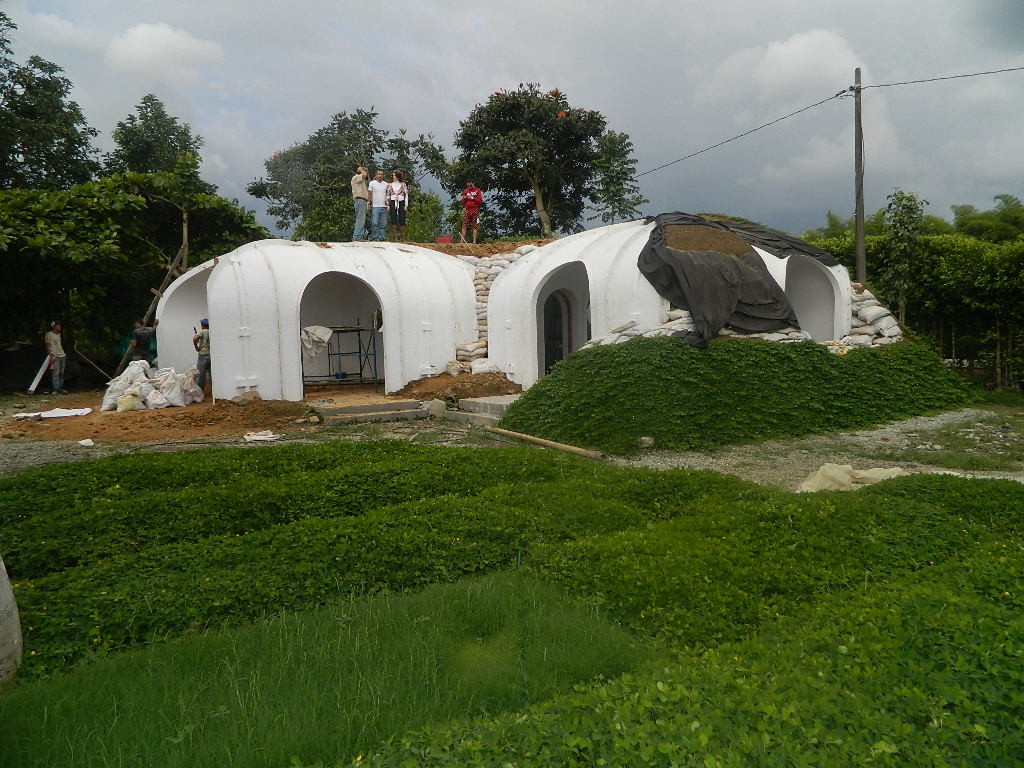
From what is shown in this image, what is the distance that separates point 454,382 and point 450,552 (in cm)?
910

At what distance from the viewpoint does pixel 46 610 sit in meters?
3.95

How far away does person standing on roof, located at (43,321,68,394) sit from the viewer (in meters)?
15.7

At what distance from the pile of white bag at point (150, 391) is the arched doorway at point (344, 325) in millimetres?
3238

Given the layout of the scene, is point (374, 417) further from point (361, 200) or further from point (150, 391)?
point (361, 200)

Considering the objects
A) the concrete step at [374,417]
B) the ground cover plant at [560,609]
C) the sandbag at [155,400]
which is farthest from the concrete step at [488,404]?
the sandbag at [155,400]

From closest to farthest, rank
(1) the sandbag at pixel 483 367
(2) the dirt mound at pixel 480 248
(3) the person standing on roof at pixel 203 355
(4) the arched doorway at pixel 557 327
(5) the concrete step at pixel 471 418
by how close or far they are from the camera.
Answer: (5) the concrete step at pixel 471 418, (3) the person standing on roof at pixel 203 355, (1) the sandbag at pixel 483 367, (4) the arched doorway at pixel 557 327, (2) the dirt mound at pixel 480 248

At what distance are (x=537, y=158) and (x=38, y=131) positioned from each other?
53.7 ft

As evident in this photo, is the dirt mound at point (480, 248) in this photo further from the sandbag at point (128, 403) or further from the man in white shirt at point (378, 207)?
the sandbag at point (128, 403)

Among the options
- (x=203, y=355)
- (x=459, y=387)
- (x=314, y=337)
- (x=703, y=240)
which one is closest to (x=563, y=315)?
(x=459, y=387)

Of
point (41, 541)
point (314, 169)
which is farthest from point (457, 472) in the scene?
point (314, 169)

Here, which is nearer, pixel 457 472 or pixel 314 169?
pixel 457 472

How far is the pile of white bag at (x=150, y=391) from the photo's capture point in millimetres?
12953

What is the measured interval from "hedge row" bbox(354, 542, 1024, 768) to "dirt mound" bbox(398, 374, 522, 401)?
402 inches

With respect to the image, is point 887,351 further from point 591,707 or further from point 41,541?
point 41,541
